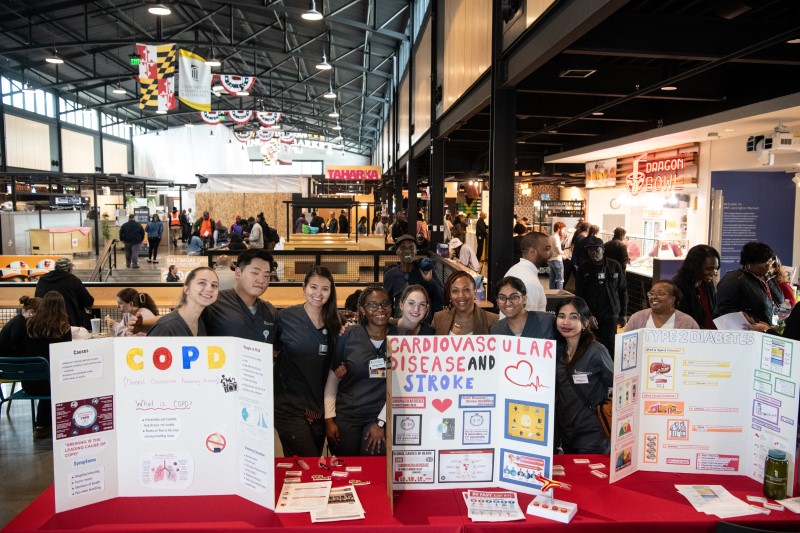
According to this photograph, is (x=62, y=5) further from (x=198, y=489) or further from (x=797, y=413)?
(x=797, y=413)

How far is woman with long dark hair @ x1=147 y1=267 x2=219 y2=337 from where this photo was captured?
10.3 feet

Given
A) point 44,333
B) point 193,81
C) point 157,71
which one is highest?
point 157,71

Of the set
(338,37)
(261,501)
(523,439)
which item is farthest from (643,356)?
(338,37)

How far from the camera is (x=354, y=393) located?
3359mm

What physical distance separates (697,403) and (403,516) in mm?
1420

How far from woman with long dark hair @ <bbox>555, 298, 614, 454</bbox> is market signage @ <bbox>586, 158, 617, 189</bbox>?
39.1 ft

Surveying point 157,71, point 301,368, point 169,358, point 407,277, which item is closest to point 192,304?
point 301,368

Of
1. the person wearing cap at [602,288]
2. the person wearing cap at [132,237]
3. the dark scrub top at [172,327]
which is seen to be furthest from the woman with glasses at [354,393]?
the person wearing cap at [132,237]

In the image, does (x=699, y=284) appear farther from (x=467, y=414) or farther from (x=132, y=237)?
(x=132, y=237)

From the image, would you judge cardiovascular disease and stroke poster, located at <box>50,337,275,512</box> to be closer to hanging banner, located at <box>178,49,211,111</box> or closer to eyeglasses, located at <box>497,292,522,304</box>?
eyeglasses, located at <box>497,292,522,304</box>

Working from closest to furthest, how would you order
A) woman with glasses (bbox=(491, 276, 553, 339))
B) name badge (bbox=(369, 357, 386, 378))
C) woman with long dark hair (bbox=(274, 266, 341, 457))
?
name badge (bbox=(369, 357, 386, 378)), woman with long dark hair (bbox=(274, 266, 341, 457)), woman with glasses (bbox=(491, 276, 553, 339))

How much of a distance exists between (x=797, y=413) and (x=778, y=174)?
32.1 ft

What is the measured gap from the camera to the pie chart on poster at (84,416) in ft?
7.76

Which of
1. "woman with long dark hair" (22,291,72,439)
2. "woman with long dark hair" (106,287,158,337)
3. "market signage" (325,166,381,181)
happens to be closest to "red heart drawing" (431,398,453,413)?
"woman with long dark hair" (106,287,158,337)
